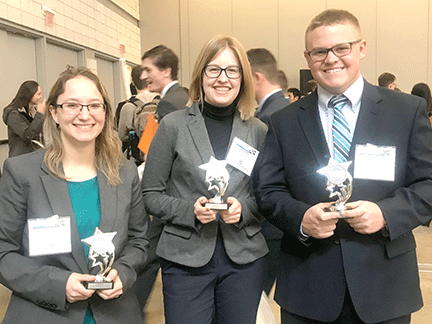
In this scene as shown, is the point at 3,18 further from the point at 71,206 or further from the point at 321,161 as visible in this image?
the point at 321,161

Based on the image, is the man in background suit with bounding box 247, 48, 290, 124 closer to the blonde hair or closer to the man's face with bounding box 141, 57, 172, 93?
the man's face with bounding box 141, 57, 172, 93

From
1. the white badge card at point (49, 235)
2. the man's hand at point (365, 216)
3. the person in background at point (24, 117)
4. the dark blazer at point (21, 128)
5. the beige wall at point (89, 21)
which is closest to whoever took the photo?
the man's hand at point (365, 216)

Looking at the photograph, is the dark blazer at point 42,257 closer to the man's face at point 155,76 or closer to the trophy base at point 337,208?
the trophy base at point 337,208

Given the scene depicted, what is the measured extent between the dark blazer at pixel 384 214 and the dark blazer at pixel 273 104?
127cm

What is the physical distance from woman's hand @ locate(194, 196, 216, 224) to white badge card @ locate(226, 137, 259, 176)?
0.68ft

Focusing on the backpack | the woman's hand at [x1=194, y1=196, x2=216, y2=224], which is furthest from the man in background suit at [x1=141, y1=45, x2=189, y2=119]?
the woman's hand at [x1=194, y1=196, x2=216, y2=224]

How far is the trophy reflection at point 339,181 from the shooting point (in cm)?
139

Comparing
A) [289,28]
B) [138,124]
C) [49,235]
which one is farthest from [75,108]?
[289,28]

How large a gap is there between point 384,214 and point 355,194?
4.8 inches

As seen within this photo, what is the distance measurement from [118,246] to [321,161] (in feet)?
2.49

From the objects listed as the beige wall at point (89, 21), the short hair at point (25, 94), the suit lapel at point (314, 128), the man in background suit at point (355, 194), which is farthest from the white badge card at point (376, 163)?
the beige wall at point (89, 21)

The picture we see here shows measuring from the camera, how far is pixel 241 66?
6.19 feet

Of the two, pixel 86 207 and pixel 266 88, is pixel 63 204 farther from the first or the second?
pixel 266 88

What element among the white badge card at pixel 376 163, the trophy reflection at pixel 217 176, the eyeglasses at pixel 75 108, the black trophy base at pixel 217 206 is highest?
→ the eyeglasses at pixel 75 108
